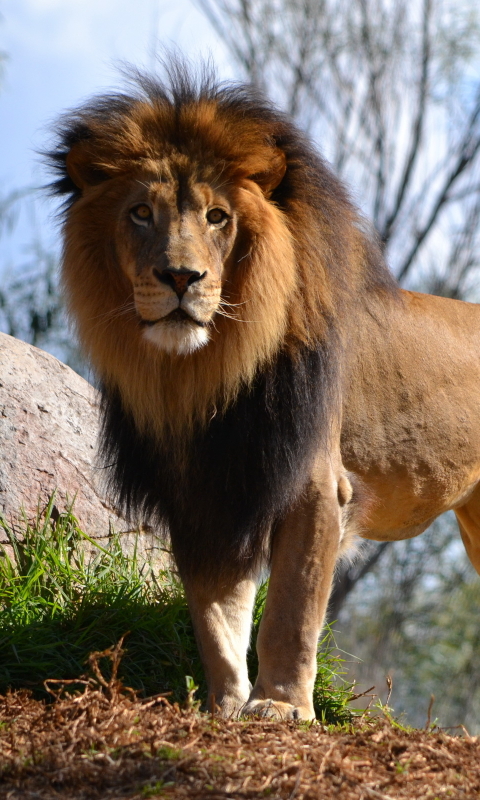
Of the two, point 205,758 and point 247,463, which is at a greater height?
point 247,463

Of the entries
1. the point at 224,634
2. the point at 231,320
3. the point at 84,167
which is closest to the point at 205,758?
the point at 224,634

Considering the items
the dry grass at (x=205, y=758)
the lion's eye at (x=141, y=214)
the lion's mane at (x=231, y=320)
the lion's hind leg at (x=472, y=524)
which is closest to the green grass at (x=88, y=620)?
the lion's mane at (x=231, y=320)

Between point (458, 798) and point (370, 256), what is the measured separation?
7.16 ft

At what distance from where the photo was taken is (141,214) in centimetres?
323

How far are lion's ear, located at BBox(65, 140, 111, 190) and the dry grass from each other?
1700mm

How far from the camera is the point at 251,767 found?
2383 millimetres

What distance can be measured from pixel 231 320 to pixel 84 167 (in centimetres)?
81

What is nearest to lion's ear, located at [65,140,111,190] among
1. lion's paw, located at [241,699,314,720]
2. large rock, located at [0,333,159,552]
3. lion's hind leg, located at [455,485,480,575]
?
large rock, located at [0,333,159,552]

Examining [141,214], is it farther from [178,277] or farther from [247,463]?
[247,463]

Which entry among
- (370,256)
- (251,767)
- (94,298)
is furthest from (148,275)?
(251,767)

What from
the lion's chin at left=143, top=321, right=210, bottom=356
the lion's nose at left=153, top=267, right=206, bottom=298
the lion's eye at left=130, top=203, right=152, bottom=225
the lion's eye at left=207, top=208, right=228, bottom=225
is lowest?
the lion's chin at left=143, top=321, right=210, bottom=356

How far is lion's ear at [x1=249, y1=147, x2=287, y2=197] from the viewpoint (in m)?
3.36

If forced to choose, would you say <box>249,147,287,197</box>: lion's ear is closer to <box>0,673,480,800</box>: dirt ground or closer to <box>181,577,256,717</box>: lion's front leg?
<box>181,577,256,717</box>: lion's front leg

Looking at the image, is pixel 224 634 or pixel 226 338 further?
pixel 224 634
